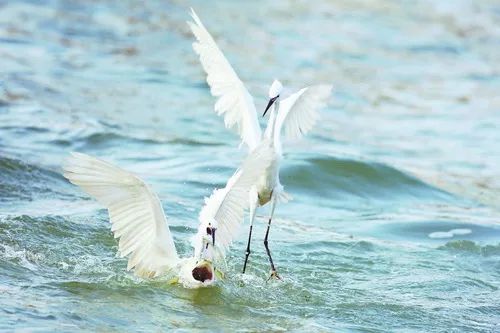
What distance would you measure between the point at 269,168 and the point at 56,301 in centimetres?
204

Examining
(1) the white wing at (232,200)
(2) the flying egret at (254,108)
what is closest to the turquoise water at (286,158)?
(1) the white wing at (232,200)

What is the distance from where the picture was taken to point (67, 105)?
15672 mm

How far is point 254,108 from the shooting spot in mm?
8992

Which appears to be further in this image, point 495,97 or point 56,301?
point 495,97

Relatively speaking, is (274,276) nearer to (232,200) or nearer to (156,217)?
(232,200)

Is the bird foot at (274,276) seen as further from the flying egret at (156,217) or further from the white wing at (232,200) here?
the white wing at (232,200)

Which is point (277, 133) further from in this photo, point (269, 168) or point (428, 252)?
point (428, 252)

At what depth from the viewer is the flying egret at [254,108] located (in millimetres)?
8820

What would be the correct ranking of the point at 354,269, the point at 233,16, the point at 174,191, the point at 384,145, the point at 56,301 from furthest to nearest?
the point at 233,16 → the point at 384,145 → the point at 174,191 → the point at 354,269 → the point at 56,301

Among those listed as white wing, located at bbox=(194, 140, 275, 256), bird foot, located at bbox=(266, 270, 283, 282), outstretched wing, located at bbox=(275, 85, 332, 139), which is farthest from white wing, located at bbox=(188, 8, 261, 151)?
bird foot, located at bbox=(266, 270, 283, 282)

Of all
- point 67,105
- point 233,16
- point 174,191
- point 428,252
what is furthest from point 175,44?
point 428,252

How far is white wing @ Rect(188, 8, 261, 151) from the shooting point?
8.86 metres

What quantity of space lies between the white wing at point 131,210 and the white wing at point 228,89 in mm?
1251

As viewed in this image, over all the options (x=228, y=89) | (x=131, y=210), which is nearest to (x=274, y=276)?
(x=228, y=89)
